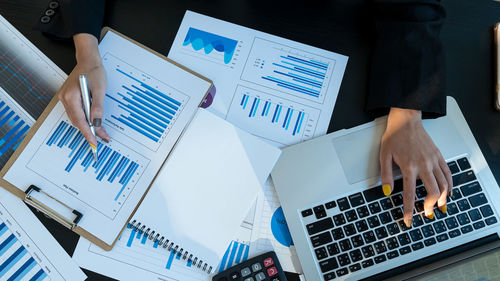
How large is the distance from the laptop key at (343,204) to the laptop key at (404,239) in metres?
0.10

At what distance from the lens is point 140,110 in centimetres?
69

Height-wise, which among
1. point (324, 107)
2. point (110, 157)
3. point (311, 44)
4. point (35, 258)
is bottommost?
point (35, 258)

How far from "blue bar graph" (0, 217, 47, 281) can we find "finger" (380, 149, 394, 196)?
2.09ft

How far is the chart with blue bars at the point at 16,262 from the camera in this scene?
62 centimetres

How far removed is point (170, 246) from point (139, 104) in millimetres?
283

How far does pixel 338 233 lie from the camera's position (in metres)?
0.63

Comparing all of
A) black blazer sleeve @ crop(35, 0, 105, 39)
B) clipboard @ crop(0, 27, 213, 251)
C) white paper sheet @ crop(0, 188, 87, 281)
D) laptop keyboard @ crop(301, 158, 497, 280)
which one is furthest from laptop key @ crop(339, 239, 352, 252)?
black blazer sleeve @ crop(35, 0, 105, 39)

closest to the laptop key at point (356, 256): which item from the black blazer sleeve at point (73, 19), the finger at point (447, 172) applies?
the finger at point (447, 172)

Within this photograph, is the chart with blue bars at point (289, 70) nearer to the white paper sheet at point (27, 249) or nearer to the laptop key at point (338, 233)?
the laptop key at point (338, 233)

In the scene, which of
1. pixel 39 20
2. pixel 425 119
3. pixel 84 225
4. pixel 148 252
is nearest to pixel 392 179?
pixel 425 119

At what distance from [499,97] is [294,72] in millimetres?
408

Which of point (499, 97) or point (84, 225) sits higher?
point (499, 97)

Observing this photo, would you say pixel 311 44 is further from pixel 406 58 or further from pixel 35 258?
pixel 35 258

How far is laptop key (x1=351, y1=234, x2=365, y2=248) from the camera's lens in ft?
2.04
